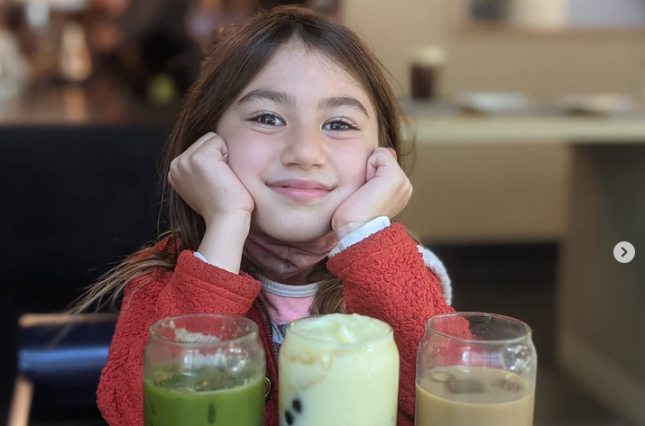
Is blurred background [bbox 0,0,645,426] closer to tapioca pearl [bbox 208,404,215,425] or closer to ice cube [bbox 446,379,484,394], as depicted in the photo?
tapioca pearl [bbox 208,404,215,425]

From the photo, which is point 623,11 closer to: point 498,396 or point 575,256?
point 575,256

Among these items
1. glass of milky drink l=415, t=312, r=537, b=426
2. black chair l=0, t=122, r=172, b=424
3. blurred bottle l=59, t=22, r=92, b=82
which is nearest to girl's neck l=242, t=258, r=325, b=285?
glass of milky drink l=415, t=312, r=537, b=426

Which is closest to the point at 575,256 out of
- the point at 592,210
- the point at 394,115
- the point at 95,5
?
the point at 592,210

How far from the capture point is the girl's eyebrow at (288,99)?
937mm

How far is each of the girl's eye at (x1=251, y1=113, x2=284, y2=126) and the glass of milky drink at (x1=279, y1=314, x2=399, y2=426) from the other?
14.8 inches

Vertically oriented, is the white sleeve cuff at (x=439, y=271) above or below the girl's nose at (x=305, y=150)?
below

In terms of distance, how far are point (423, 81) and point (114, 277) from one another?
2595 mm

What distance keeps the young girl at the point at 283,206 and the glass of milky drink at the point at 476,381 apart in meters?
0.20

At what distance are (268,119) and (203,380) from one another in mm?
433

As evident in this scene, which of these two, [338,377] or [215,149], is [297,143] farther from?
[338,377]

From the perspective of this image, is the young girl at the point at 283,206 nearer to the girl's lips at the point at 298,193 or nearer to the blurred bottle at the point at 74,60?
the girl's lips at the point at 298,193

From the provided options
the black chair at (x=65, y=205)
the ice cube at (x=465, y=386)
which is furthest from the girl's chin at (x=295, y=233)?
the black chair at (x=65, y=205)

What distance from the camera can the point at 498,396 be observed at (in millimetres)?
628

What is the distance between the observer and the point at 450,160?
4.40m
